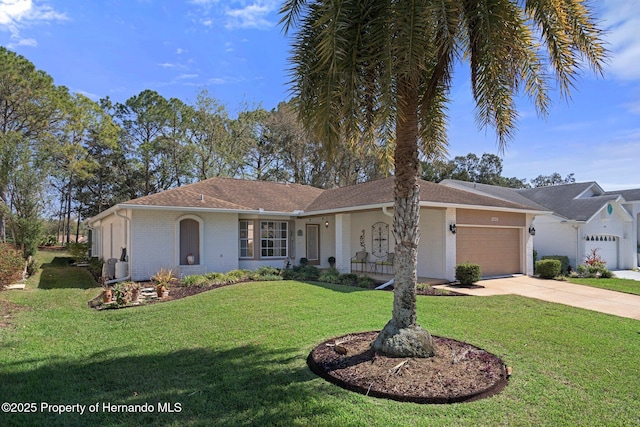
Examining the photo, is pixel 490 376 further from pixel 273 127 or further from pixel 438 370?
pixel 273 127

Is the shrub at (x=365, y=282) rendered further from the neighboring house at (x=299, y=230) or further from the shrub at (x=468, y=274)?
the shrub at (x=468, y=274)

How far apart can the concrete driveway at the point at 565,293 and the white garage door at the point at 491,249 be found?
952 mm

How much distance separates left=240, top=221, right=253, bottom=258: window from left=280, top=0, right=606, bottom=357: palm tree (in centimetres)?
1184

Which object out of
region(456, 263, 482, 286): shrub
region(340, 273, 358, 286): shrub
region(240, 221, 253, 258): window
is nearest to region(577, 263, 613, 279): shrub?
region(456, 263, 482, 286): shrub

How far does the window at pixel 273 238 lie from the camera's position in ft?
57.8

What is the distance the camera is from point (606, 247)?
21266 millimetres

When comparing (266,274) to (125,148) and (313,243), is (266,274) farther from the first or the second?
(125,148)

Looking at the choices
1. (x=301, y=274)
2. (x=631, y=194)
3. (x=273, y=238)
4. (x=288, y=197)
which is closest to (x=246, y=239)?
(x=273, y=238)

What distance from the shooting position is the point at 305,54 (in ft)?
18.2

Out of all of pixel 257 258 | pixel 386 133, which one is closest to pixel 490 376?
pixel 386 133

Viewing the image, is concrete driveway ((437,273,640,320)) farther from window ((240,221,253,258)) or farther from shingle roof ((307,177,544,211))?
window ((240,221,253,258))

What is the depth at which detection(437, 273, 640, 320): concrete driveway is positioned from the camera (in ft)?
32.4

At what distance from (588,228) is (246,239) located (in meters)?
18.1

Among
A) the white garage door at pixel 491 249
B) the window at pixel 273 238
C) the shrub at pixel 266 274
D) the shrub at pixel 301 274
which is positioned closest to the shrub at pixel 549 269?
the white garage door at pixel 491 249
